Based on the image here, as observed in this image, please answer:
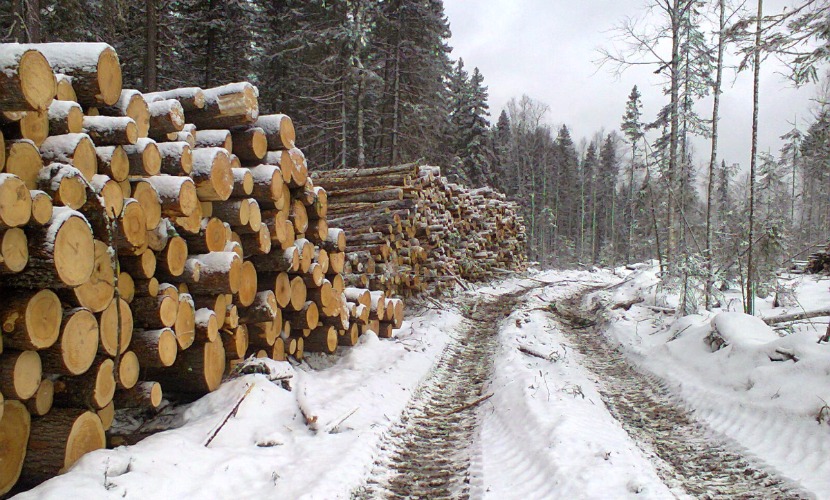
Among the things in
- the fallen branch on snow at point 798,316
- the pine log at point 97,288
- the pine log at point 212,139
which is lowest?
the fallen branch on snow at point 798,316

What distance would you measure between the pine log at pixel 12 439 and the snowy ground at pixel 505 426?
0.36 meters

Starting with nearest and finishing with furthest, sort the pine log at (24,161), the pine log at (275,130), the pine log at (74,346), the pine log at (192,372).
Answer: the pine log at (24,161) → the pine log at (74,346) → the pine log at (192,372) → the pine log at (275,130)

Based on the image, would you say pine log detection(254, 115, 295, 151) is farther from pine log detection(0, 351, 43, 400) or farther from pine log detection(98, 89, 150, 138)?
pine log detection(0, 351, 43, 400)

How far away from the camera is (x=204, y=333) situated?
472 centimetres

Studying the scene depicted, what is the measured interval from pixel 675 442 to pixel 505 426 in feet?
5.56

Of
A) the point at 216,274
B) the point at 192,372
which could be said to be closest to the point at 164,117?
the point at 216,274

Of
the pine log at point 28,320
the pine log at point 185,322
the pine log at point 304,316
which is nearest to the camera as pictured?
the pine log at point 28,320

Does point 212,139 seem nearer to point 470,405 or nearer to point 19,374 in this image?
point 19,374

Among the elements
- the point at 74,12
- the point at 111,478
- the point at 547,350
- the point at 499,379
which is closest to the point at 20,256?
the point at 111,478

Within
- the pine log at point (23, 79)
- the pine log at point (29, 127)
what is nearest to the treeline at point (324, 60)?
the pine log at point (29, 127)

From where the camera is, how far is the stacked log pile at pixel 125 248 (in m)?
3.06

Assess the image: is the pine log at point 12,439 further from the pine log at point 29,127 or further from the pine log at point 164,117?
the pine log at point 164,117

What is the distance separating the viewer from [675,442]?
486 centimetres

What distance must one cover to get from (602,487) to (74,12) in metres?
15.5
